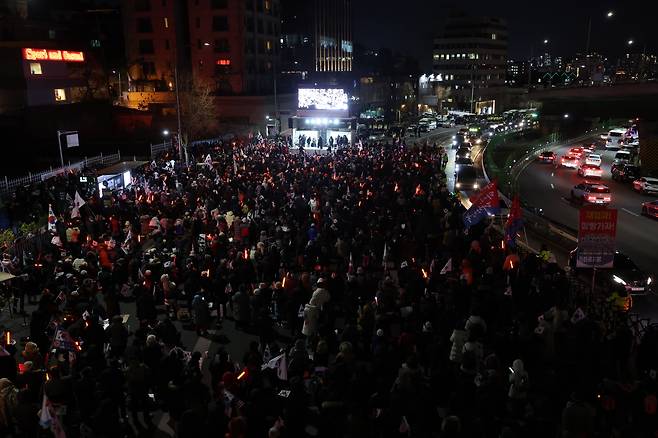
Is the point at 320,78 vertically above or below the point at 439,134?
above

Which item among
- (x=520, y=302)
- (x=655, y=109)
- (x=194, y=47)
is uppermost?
(x=194, y=47)

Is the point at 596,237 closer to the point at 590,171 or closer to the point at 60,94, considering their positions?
the point at 590,171

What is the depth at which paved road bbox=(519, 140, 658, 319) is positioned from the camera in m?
18.4

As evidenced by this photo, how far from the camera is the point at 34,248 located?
1689 centimetres

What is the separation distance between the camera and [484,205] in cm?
1588

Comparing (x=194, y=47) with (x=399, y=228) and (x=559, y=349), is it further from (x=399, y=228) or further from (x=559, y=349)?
(x=559, y=349)

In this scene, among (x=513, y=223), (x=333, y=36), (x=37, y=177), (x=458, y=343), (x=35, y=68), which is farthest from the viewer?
(x=333, y=36)

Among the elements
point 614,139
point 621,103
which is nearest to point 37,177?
point 621,103

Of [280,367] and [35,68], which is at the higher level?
[35,68]

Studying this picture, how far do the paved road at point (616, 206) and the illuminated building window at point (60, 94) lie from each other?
128 ft

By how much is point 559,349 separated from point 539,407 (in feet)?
8.66

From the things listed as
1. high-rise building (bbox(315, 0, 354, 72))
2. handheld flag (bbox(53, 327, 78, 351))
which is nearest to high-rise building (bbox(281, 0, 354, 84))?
high-rise building (bbox(315, 0, 354, 72))

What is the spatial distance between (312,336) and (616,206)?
22179mm

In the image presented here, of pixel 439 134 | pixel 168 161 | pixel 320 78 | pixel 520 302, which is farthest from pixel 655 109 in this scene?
pixel 320 78
